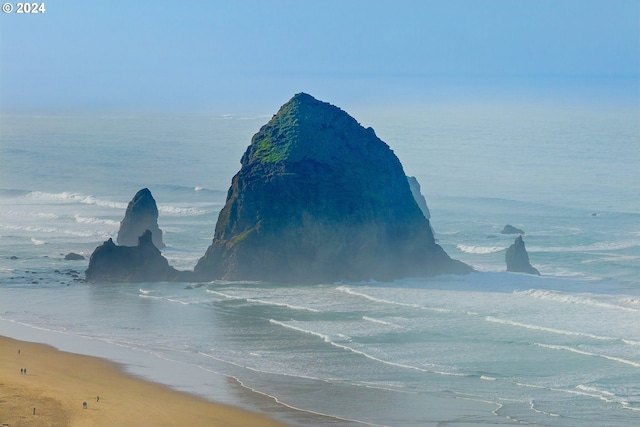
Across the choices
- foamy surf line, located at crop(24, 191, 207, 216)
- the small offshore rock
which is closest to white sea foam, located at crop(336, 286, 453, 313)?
the small offshore rock

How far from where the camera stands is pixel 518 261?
6531 cm

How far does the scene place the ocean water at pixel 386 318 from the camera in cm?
3784

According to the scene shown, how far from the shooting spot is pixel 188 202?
106m

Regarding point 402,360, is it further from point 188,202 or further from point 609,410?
point 188,202

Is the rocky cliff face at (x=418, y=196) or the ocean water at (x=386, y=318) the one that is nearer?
the ocean water at (x=386, y=318)

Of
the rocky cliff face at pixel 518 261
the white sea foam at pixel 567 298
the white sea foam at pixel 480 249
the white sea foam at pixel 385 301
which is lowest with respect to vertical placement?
the white sea foam at pixel 385 301

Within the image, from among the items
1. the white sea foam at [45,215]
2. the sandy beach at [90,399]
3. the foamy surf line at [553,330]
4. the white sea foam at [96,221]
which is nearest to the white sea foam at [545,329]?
the foamy surf line at [553,330]

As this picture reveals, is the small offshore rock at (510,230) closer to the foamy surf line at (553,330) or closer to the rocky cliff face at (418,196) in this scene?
the rocky cliff face at (418,196)

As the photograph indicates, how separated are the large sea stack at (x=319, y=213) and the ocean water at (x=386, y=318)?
1416 millimetres

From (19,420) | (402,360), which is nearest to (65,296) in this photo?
(402,360)

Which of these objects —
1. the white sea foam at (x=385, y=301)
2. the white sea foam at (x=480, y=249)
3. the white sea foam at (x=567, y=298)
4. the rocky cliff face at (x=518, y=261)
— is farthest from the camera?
the white sea foam at (x=480, y=249)

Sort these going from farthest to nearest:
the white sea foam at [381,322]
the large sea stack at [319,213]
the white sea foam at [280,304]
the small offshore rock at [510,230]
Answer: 1. the small offshore rock at [510,230]
2. the large sea stack at [319,213]
3. the white sea foam at [280,304]
4. the white sea foam at [381,322]

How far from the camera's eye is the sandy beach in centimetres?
3478

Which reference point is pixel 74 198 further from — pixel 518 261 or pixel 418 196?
pixel 518 261
